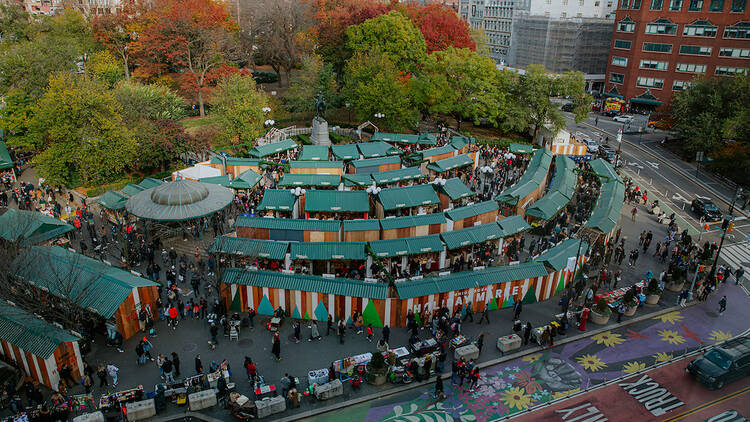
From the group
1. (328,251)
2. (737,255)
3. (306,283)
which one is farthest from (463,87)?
(306,283)

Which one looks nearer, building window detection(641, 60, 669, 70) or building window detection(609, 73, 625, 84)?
building window detection(641, 60, 669, 70)

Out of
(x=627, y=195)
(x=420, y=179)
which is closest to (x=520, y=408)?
(x=420, y=179)

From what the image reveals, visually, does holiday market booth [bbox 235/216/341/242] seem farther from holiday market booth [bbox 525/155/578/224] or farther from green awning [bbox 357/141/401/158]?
green awning [bbox 357/141/401/158]

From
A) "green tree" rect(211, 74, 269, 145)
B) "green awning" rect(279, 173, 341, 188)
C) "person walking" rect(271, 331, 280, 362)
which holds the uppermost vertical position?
"green tree" rect(211, 74, 269, 145)

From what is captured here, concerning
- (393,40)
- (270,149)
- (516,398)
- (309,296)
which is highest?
(393,40)

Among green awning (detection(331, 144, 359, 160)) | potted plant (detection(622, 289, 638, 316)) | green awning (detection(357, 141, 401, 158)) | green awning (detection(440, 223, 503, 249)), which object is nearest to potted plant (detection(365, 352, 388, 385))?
green awning (detection(440, 223, 503, 249))

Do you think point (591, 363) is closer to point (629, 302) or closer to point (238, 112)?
point (629, 302)

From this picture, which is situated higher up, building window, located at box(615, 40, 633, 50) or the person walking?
building window, located at box(615, 40, 633, 50)
